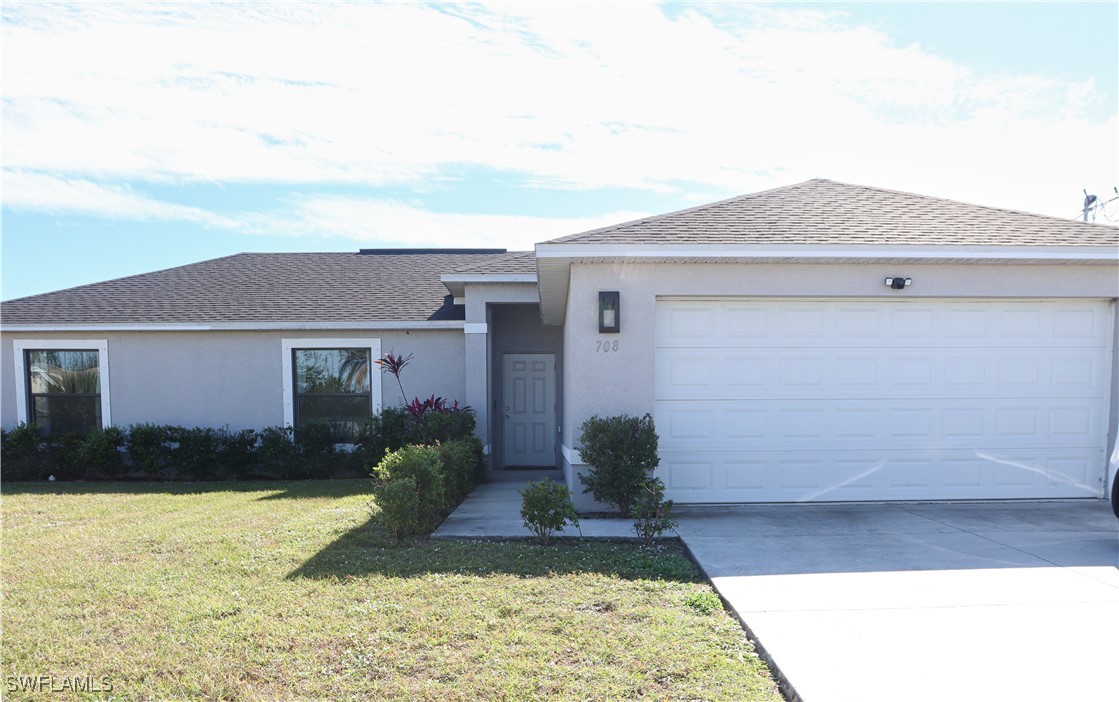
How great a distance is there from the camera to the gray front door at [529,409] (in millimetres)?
13000

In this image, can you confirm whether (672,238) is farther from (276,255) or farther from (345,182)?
(276,255)

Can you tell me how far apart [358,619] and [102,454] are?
9.72 meters

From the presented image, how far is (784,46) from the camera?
8172mm

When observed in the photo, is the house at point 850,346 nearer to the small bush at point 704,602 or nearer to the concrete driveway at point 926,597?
the concrete driveway at point 926,597

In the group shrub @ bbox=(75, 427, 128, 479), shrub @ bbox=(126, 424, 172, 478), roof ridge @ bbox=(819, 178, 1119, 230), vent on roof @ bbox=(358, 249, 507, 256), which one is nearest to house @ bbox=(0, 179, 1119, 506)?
roof ridge @ bbox=(819, 178, 1119, 230)

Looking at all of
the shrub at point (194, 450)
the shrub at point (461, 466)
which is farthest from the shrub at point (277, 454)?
the shrub at point (461, 466)

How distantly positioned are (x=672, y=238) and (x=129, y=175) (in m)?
9.83

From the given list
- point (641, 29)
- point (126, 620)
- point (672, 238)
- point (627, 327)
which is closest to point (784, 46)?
point (641, 29)

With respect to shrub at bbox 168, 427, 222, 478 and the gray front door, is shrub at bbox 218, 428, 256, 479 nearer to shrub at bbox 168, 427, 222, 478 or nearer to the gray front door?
shrub at bbox 168, 427, 222, 478

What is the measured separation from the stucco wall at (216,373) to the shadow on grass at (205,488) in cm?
131

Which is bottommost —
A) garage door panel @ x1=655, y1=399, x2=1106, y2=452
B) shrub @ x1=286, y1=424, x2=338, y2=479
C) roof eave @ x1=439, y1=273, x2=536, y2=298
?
shrub @ x1=286, y1=424, x2=338, y2=479

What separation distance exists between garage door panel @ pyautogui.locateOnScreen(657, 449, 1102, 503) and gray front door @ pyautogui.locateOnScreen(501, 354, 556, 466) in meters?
5.45

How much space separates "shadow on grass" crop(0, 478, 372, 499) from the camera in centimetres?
1002

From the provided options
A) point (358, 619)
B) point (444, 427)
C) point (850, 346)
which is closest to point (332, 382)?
point (444, 427)
